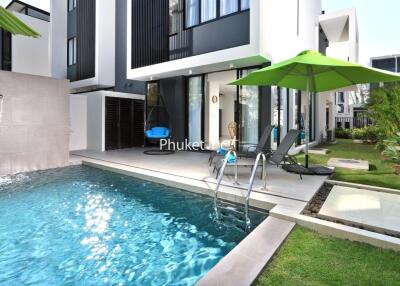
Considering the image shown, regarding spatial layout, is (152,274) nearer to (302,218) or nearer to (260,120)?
(302,218)

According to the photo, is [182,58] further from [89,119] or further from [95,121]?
[89,119]

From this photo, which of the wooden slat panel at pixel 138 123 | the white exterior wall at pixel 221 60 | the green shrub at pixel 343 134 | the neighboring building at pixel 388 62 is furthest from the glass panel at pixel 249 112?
the neighboring building at pixel 388 62

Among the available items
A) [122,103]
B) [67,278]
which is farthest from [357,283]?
[122,103]

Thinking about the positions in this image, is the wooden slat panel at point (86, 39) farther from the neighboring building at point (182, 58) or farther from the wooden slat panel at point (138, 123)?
the wooden slat panel at point (138, 123)

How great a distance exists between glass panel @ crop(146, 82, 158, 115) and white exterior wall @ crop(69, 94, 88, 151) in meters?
2.87

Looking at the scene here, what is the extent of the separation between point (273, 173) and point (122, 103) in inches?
322

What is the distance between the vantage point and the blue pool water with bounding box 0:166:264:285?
2686mm

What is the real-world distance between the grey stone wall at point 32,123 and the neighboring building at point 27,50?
1081 centimetres

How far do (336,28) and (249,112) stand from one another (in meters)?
12.0

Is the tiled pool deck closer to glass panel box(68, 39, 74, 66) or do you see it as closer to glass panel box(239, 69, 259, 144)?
glass panel box(239, 69, 259, 144)

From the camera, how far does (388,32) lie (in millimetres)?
28516

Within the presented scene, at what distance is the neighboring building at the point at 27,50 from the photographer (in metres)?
16.9

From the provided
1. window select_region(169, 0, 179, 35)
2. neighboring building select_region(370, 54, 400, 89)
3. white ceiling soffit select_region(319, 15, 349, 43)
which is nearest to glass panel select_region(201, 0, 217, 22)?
window select_region(169, 0, 179, 35)

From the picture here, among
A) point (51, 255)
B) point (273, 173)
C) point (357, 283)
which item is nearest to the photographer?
point (357, 283)
